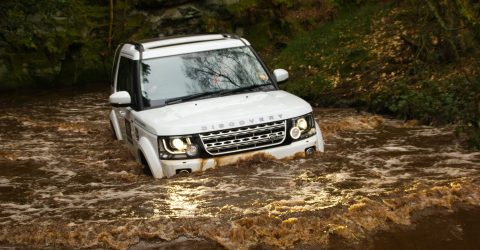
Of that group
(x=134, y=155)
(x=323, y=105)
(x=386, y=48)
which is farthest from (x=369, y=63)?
(x=134, y=155)

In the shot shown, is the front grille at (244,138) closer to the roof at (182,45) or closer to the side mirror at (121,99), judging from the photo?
the side mirror at (121,99)

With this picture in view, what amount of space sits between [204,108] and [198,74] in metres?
0.87

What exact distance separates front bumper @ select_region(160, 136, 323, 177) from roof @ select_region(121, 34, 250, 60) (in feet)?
5.93

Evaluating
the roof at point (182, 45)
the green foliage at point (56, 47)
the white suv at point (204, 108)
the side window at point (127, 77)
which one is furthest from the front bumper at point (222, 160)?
the green foliage at point (56, 47)

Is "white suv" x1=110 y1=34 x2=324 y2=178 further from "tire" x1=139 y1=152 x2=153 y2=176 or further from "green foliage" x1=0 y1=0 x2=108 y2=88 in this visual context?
"green foliage" x1=0 y1=0 x2=108 y2=88

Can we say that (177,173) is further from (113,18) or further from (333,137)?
(113,18)

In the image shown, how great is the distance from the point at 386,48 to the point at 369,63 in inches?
25.1

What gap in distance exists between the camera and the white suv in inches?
274

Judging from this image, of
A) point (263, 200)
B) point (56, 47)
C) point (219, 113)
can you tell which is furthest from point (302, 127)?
point (56, 47)

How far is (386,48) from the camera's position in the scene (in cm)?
1473

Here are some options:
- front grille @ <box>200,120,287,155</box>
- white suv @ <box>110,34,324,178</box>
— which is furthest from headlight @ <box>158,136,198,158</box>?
front grille @ <box>200,120,287,155</box>

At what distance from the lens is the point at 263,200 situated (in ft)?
20.6

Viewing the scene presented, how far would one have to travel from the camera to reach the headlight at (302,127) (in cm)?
724

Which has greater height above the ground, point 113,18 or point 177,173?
point 113,18
